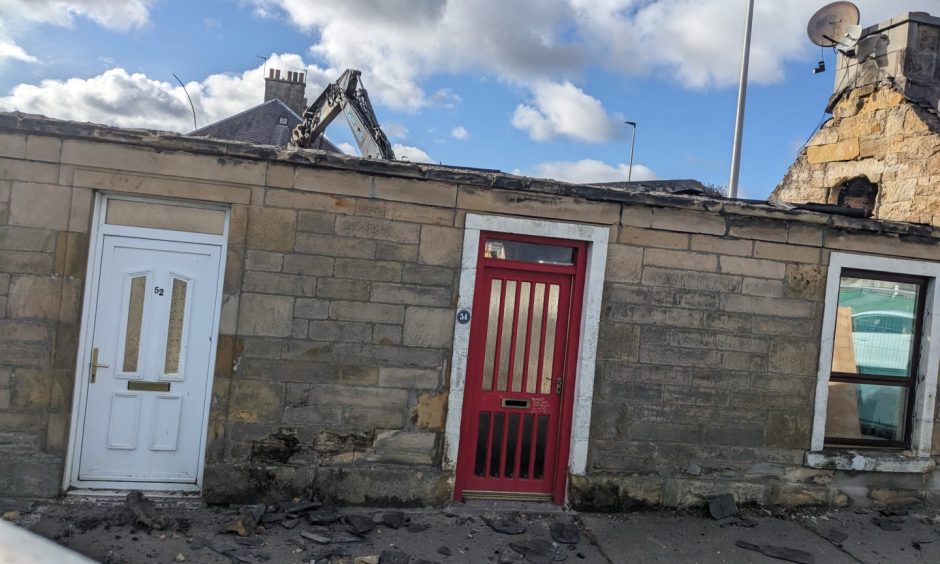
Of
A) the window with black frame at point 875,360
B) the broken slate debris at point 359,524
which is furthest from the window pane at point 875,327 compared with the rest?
the broken slate debris at point 359,524

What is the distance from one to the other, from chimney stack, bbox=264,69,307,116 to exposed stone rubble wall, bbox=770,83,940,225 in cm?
1371

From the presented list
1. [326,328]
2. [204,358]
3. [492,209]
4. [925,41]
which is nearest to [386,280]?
[326,328]

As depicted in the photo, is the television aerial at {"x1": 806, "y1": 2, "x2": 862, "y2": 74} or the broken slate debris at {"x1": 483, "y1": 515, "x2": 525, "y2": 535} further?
the television aerial at {"x1": 806, "y1": 2, "x2": 862, "y2": 74}

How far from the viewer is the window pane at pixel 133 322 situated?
5320 mm

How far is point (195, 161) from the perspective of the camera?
17.1 feet

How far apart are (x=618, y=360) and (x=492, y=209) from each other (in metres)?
1.73

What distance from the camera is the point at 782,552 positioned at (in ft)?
17.0

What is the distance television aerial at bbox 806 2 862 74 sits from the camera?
8.87 meters

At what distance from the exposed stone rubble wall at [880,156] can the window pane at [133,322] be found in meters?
8.18

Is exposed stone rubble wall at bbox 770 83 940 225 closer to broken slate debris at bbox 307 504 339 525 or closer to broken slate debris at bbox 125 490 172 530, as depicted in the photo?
broken slate debris at bbox 307 504 339 525

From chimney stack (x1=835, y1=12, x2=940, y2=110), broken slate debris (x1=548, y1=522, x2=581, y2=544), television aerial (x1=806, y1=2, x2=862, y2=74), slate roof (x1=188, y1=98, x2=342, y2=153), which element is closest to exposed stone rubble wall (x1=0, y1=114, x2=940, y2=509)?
broken slate debris (x1=548, y1=522, x2=581, y2=544)

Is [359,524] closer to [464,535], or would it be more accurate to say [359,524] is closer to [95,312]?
[464,535]

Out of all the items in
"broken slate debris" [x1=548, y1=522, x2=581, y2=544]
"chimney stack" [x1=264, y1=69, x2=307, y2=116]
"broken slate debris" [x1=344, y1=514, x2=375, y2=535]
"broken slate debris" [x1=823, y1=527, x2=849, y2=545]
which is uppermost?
"chimney stack" [x1=264, y1=69, x2=307, y2=116]

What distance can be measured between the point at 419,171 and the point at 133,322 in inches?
103
